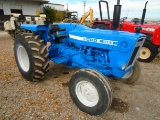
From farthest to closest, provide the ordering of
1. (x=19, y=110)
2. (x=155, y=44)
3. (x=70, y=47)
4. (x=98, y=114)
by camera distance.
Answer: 1. (x=155, y=44)
2. (x=70, y=47)
3. (x=19, y=110)
4. (x=98, y=114)

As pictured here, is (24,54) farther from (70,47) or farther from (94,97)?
A: (94,97)

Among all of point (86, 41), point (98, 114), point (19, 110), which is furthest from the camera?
point (86, 41)

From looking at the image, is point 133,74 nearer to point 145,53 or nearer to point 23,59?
point 145,53

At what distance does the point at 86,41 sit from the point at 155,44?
3867 mm

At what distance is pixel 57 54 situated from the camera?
146 inches

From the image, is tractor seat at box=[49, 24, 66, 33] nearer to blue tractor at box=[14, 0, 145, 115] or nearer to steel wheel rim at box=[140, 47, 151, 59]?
blue tractor at box=[14, 0, 145, 115]

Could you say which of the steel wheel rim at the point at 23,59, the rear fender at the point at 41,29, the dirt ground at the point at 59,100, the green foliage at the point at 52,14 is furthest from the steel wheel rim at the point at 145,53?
the green foliage at the point at 52,14

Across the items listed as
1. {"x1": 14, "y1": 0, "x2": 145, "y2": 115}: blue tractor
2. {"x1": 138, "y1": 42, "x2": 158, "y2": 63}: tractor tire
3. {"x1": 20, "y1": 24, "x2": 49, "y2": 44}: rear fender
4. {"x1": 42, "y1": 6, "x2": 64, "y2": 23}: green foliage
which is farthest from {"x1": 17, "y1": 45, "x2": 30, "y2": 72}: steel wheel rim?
{"x1": 42, "y1": 6, "x2": 64, "y2": 23}: green foliage

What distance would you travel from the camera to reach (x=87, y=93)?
2.42 metres

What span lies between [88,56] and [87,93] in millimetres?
808

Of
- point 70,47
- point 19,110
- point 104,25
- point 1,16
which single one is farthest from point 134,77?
point 1,16

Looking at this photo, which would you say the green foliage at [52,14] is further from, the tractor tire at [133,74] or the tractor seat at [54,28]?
the tractor tire at [133,74]

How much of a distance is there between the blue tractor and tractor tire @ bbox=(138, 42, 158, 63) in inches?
103

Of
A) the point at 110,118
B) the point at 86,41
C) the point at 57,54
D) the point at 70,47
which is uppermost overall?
the point at 86,41
